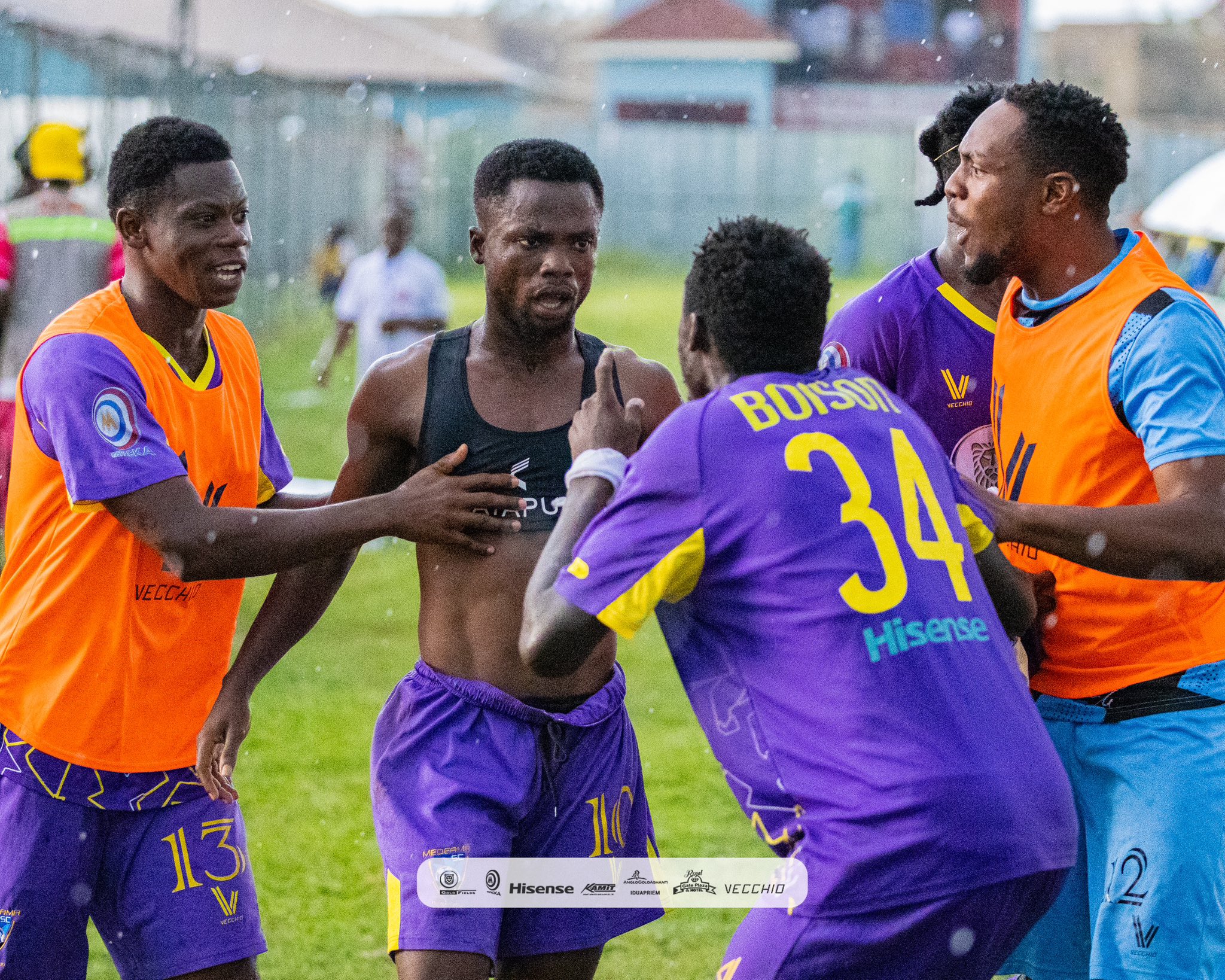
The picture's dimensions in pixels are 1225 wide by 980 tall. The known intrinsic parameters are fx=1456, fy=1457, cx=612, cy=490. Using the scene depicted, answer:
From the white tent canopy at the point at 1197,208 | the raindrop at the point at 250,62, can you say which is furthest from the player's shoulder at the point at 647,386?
the raindrop at the point at 250,62

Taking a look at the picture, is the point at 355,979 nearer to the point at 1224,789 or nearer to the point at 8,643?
the point at 8,643

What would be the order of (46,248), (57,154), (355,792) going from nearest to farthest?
(355,792) < (57,154) < (46,248)

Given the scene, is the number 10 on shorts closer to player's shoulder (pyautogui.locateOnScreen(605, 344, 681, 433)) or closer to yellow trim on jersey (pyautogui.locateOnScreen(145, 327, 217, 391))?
player's shoulder (pyautogui.locateOnScreen(605, 344, 681, 433))

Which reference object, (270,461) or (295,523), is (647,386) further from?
(270,461)

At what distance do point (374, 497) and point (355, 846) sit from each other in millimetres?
3089

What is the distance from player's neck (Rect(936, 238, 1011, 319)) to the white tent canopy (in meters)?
10.3

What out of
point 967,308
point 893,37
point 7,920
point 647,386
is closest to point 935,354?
point 967,308

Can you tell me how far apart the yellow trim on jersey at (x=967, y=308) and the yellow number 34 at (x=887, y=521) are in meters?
1.29

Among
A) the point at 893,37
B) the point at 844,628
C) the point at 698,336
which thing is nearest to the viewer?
the point at 844,628

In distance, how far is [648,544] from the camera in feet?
8.30

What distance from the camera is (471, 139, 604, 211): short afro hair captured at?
3547mm

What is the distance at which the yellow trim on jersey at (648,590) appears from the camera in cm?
253

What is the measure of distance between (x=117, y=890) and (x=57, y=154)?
188 inches

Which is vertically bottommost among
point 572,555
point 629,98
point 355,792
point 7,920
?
point 355,792
